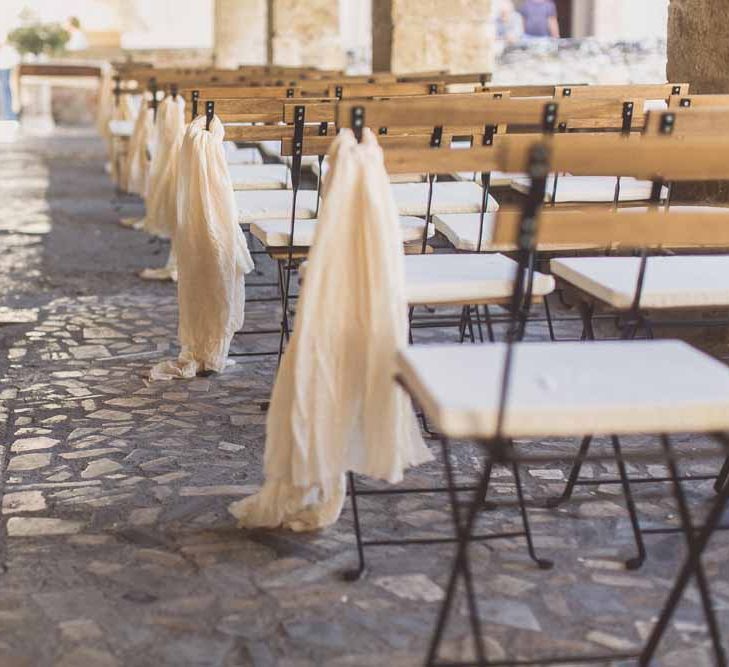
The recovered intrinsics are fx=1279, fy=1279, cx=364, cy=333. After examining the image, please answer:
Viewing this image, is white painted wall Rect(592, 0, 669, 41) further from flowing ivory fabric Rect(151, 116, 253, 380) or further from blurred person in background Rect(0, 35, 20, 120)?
flowing ivory fabric Rect(151, 116, 253, 380)

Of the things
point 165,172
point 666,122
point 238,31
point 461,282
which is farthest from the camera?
point 238,31

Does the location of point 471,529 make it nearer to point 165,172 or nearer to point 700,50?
point 700,50

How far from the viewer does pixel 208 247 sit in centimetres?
420

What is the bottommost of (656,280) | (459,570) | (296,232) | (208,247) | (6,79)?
(6,79)

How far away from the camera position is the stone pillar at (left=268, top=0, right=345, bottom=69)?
1151 cm

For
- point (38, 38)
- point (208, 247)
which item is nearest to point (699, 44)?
point (208, 247)

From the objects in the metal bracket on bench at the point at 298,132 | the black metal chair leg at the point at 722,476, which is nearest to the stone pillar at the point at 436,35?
the metal bracket on bench at the point at 298,132

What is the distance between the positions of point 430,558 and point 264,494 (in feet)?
1.34

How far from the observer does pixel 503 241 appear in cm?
218

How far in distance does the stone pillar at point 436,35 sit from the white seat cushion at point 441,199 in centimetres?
374

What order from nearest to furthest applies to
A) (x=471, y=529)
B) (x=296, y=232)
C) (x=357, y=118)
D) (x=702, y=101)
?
(x=471, y=529), (x=357, y=118), (x=296, y=232), (x=702, y=101)

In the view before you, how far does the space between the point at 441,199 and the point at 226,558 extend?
6.60 feet

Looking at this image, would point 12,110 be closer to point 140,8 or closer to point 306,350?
point 140,8

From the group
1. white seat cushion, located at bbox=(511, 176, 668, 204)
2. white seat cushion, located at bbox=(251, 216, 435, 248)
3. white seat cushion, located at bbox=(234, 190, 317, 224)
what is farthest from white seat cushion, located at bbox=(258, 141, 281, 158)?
white seat cushion, located at bbox=(251, 216, 435, 248)
